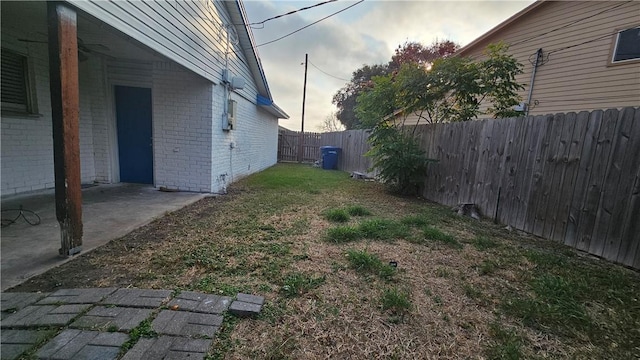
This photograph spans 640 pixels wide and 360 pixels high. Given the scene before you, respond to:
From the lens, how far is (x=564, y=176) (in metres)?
3.52

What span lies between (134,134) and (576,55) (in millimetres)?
11913

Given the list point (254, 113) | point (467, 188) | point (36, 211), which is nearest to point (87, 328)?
point (36, 211)

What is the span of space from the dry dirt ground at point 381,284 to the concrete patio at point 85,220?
202 mm

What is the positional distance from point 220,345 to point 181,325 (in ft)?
1.06

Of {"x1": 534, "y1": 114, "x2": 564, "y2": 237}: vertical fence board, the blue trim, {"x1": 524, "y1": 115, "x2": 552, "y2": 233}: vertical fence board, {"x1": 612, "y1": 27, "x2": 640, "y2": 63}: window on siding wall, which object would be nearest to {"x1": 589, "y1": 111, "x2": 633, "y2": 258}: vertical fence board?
{"x1": 534, "y1": 114, "x2": 564, "y2": 237}: vertical fence board

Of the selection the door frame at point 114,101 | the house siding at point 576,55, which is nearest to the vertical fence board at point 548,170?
the house siding at point 576,55

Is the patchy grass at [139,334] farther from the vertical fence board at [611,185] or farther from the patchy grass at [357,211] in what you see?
the vertical fence board at [611,185]

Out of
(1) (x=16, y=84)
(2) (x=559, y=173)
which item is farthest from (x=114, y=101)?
(2) (x=559, y=173)

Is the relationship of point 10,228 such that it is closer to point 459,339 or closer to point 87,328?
point 87,328

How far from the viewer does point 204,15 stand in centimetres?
499

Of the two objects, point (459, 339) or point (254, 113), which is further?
point (254, 113)

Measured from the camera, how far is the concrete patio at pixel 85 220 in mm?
2310

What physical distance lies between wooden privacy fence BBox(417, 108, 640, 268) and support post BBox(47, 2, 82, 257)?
5601mm

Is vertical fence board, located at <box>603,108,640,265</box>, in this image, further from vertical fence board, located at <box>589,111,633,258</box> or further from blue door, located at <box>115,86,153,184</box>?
blue door, located at <box>115,86,153,184</box>
